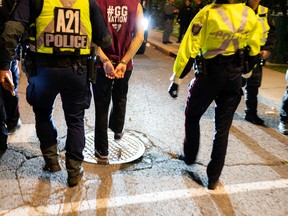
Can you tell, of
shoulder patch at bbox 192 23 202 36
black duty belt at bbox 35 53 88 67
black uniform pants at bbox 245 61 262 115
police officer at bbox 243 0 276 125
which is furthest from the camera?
black uniform pants at bbox 245 61 262 115

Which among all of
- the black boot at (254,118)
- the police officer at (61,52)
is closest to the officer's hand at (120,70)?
the police officer at (61,52)

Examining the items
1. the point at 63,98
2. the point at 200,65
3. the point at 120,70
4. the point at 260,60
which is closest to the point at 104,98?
the point at 120,70

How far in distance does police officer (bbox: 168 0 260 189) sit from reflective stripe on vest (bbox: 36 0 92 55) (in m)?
0.91

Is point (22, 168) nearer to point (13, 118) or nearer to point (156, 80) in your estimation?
point (13, 118)

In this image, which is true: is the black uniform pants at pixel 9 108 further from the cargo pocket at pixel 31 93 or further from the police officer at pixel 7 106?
the cargo pocket at pixel 31 93

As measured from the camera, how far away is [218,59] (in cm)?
289

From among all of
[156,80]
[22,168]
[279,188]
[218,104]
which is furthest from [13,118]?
[156,80]

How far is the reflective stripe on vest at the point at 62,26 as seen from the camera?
2566mm

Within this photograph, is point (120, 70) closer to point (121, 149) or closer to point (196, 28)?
point (196, 28)

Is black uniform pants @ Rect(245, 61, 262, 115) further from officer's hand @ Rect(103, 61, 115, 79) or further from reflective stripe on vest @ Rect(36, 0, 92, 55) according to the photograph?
reflective stripe on vest @ Rect(36, 0, 92, 55)

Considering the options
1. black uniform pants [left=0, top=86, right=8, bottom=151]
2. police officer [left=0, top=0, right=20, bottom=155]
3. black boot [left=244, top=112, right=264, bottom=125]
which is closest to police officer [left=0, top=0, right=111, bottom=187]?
police officer [left=0, top=0, right=20, bottom=155]

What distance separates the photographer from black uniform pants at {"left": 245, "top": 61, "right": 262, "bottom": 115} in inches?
191

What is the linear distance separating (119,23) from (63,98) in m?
0.92

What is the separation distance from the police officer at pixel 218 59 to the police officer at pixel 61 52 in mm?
768
